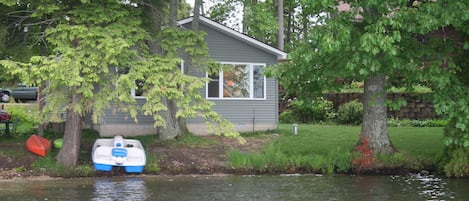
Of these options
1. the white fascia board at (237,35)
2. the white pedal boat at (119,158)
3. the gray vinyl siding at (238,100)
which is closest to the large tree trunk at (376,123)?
the white fascia board at (237,35)

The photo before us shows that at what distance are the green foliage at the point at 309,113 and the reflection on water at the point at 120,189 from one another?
13.1 m

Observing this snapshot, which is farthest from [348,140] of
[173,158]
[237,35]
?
[173,158]

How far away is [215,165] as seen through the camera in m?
18.0

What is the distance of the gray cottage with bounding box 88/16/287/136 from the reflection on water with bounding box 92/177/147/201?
5.48 m

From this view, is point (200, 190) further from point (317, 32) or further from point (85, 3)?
point (85, 3)

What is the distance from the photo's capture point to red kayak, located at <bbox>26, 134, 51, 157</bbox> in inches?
694

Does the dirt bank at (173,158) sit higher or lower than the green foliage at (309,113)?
lower

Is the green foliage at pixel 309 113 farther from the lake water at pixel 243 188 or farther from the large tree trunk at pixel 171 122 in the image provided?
the lake water at pixel 243 188

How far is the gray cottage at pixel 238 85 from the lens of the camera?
22062 millimetres

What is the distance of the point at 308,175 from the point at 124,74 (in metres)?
5.86

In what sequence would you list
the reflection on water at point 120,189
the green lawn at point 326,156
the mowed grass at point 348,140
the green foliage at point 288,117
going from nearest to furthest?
1. the reflection on water at point 120,189
2. the green lawn at point 326,156
3. the mowed grass at point 348,140
4. the green foliage at point 288,117

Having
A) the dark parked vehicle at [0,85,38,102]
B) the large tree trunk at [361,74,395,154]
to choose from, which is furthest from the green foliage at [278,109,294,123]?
the dark parked vehicle at [0,85,38,102]

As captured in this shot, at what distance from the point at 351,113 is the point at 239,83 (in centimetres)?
658

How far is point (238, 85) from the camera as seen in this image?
2281cm
